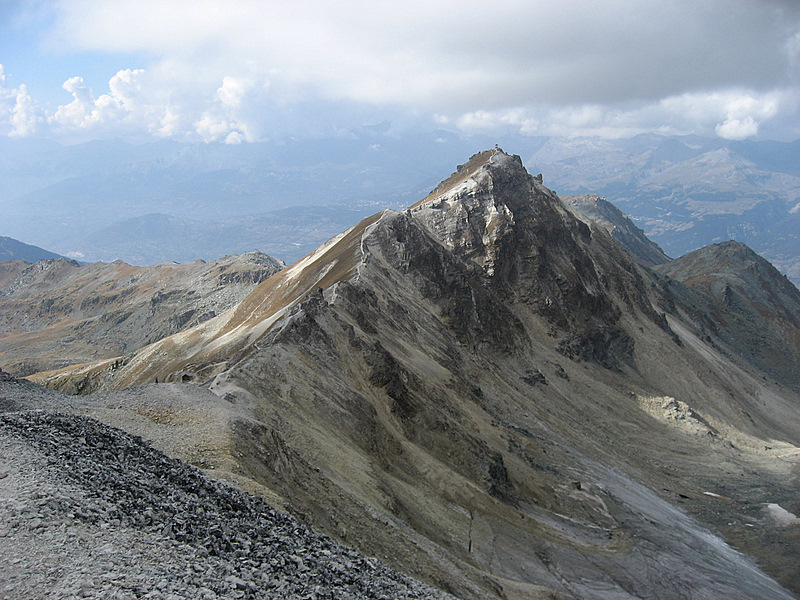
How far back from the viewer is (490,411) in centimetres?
6688

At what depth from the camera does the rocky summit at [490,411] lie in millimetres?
30672

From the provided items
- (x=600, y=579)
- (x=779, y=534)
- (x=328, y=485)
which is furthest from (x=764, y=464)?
(x=328, y=485)

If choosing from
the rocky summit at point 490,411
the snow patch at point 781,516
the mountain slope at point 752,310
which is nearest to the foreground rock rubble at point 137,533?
the rocky summit at point 490,411

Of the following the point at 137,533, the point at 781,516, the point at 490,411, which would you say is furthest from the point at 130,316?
the point at 137,533

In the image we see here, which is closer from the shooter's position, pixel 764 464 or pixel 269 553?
pixel 269 553

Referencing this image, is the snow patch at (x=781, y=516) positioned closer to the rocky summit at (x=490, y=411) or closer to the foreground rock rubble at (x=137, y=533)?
the rocky summit at (x=490, y=411)

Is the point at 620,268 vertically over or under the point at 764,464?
over

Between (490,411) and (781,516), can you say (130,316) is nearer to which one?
(490,411)

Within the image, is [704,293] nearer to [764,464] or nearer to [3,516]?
[764,464]

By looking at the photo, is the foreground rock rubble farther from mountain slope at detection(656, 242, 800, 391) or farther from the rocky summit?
mountain slope at detection(656, 242, 800, 391)

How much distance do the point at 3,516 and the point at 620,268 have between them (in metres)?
125

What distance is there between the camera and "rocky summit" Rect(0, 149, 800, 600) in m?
30.7

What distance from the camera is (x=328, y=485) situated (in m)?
30.7

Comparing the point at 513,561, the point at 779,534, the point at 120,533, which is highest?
the point at 120,533
